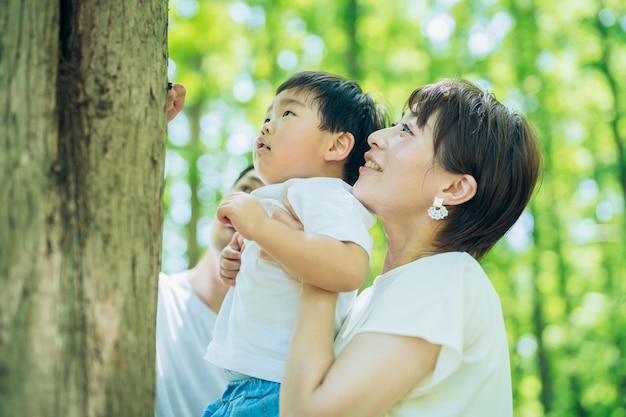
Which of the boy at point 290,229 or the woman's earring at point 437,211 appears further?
Answer: the woman's earring at point 437,211

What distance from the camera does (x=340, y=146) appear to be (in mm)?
2572

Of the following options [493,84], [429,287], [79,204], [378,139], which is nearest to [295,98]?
[378,139]

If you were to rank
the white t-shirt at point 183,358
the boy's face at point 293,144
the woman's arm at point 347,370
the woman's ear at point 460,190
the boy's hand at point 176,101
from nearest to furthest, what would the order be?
the woman's arm at point 347,370, the woman's ear at point 460,190, the boy's face at point 293,144, the boy's hand at point 176,101, the white t-shirt at point 183,358

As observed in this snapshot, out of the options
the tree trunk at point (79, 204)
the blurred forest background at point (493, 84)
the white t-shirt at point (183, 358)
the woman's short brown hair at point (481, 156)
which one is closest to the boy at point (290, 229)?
the woman's short brown hair at point (481, 156)

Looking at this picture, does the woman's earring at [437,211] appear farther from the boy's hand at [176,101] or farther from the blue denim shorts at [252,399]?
the boy's hand at [176,101]

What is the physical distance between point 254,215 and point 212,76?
8.64 metres

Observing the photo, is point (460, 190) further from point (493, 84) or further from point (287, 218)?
point (493, 84)

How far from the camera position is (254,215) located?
6.78 ft

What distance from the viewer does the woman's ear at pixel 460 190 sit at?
231 cm

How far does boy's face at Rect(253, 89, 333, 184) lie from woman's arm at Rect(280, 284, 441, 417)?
620 mm

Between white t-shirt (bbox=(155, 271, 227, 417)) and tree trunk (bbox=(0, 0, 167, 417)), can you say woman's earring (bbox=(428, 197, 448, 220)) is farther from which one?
white t-shirt (bbox=(155, 271, 227, 417))

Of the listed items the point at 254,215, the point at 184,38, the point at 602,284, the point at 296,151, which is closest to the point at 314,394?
the point at 254,215

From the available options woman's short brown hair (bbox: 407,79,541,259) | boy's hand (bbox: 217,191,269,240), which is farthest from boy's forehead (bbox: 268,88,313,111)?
boy's hand (bbox: 217,191,269,240)

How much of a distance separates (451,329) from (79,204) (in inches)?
44.4
